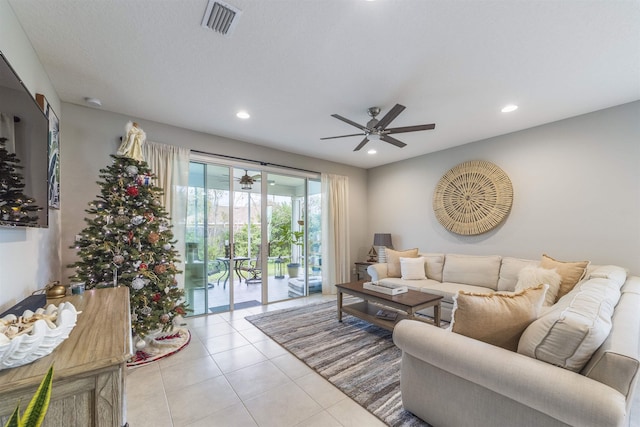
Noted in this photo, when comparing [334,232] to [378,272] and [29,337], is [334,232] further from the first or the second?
[29,337]

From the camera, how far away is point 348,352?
2783mm

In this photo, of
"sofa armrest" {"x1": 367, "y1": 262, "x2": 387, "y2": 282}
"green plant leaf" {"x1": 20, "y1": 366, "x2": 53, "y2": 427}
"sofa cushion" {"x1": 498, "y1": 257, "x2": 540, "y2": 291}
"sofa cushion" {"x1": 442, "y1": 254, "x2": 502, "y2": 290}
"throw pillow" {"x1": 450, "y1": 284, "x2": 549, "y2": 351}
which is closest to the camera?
"green plant leaf" {"x1": 20, "y1": 366, "x2": 53, "y2": 427}

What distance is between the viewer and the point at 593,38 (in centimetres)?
196

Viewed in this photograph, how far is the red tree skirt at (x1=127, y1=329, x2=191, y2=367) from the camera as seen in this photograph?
2.59 metres

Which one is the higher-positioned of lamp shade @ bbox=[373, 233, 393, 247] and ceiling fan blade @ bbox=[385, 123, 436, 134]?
ceiling fan blade @ bbox=[385, 123, 436, 134]

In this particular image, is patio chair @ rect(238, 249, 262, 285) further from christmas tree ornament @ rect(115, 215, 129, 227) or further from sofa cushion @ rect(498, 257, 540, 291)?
sofa cushion @ rect(498, 257, 540, 291)

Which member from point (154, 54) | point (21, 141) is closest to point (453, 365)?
point (21, 141)

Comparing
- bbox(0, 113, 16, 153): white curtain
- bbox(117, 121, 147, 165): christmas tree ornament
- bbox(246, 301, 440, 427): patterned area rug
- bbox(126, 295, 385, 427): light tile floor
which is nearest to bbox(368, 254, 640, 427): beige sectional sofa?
bbox(246, 301, 440, 427): patterned area rug

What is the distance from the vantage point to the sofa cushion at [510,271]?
136 inches

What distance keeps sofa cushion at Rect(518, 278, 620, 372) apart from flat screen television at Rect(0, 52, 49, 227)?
2.71 m

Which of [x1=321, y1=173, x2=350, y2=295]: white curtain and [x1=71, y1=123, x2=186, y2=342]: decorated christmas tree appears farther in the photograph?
[x1=321, y1=173, x2=350, y2=295]: white curtain

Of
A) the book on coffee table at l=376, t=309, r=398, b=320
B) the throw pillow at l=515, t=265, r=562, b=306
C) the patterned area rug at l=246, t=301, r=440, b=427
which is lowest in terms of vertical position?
the patterned area rug at l=246, t=301, r=440, b=427

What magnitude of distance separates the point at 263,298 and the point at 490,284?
134 inches

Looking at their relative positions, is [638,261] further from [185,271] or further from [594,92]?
[185,271]
